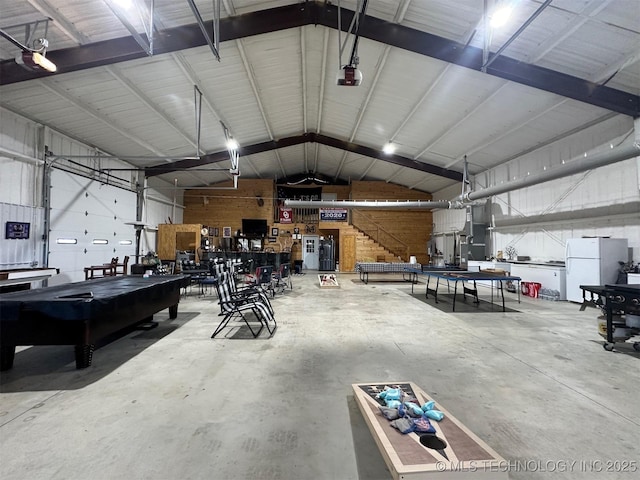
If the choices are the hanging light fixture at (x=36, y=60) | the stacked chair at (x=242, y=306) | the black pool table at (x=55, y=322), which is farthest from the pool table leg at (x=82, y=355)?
the hanging light fixture at (x=36, y=60)

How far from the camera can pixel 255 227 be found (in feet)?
47.5

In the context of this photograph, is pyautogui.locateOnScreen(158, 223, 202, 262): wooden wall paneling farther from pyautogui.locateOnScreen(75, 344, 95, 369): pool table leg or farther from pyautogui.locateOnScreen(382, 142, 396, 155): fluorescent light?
pyautogui.locateOnScreen(75, 344, 95, 369): pool table leg

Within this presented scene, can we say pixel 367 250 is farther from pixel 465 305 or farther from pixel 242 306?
pixel 242 306

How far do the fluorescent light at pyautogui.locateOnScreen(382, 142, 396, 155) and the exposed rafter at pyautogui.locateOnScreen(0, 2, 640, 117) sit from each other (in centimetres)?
500

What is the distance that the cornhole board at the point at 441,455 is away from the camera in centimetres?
140

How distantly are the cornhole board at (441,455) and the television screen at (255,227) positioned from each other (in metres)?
13.1

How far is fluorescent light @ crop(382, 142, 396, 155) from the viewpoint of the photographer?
409 inches

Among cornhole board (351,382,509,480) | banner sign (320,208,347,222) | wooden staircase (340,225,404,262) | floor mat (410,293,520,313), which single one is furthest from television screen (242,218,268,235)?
cornhole board (351,382,509,480)

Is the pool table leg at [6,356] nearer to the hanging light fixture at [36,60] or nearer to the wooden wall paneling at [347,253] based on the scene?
the hanging light fixture at [36,60]

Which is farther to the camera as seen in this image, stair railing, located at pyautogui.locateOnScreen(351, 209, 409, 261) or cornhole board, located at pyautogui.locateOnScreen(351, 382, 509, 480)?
stair railing, located at pyautogui.locateOnScreen(351, 209, 409, 261)

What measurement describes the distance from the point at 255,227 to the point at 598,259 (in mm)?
12769

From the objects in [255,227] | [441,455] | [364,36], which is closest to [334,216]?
[255,227]

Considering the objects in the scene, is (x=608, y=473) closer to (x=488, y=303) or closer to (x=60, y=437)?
(x=60, y=437)

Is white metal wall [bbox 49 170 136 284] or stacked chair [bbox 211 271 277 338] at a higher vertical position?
white metal wall [bbox 49 170 136 284]
